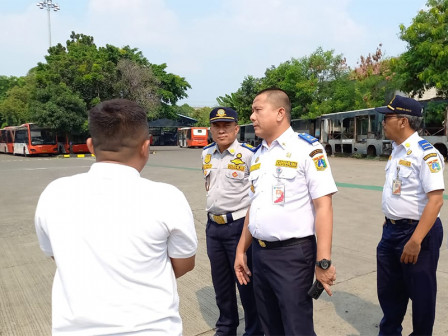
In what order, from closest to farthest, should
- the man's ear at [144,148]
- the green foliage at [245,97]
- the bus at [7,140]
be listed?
the man's ear at [144,148] → the bus at [7,140] → the green foliage at [245,97]

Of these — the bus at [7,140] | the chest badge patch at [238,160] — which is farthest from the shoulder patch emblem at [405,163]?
the bus at [7,140]

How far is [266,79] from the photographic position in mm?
32656

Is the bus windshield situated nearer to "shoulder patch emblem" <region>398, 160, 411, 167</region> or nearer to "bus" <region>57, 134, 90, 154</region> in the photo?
"bus" <region>57, 134, 90, 154</region>

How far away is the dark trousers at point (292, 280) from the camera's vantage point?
6.61ft

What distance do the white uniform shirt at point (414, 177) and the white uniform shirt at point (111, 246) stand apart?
175 centimetres

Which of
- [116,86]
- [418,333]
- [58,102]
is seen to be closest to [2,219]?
[418,333]

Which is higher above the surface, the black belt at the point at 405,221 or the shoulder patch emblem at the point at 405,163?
the shoulder patch emblem at the point at 405,163

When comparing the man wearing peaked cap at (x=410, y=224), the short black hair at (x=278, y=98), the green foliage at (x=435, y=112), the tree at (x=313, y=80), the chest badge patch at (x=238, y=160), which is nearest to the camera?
the short black hair at (x=278, y=98)

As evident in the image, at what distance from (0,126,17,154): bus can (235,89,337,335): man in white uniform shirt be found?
31653 millimetres

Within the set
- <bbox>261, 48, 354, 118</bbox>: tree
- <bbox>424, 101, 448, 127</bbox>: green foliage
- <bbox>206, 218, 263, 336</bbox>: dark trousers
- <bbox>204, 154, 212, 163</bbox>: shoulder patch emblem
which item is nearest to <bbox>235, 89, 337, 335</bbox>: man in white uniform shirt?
<bbox>206, 218, 263, 336</bbox>: dark trousers

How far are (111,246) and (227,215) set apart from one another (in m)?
1.64

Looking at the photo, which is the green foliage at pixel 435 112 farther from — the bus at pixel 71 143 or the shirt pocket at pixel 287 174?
the bus at pixel 71 143

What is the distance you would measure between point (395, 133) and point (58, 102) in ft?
87.4

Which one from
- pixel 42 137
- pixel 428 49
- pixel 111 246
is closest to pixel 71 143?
pixel 42 137
